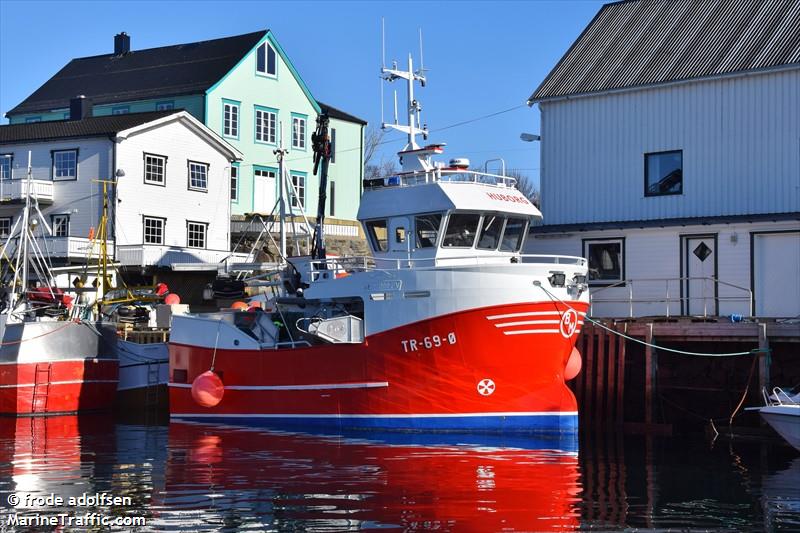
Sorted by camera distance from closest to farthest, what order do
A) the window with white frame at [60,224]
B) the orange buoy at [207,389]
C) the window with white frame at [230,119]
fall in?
the orange buoy at [207,389], the window with white frame at [60,224], the window with white frame at [230,119]

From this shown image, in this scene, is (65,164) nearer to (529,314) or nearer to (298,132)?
(298,132)

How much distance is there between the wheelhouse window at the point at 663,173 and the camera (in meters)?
27.5

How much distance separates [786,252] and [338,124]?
32.3m

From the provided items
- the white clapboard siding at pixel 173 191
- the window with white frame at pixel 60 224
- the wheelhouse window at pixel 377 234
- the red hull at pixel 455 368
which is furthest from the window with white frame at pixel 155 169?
the red hull at pixel 455 368

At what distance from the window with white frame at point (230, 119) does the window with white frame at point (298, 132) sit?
3.48 meters

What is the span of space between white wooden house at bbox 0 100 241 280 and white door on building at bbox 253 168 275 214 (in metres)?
4.77

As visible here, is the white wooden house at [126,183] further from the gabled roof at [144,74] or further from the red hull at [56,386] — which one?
the red hull at [56,386]

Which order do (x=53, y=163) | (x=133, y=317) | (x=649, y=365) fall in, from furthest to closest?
(x=53, y=163), (x=133, y=317), (x=649, y=365)

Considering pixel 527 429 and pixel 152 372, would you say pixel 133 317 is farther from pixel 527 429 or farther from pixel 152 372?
pixel 527 429

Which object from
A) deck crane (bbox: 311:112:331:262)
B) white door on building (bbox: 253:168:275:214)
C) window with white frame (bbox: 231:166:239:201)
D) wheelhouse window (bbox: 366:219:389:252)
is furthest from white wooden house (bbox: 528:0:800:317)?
white door on building (bbox: 253:168:275:214)

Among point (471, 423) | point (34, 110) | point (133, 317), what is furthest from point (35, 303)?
point (34, 110)

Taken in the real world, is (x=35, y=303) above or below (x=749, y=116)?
below

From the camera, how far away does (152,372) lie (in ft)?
94.7

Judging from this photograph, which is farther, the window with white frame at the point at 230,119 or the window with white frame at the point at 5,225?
the window with white frame at the point at 230,119
